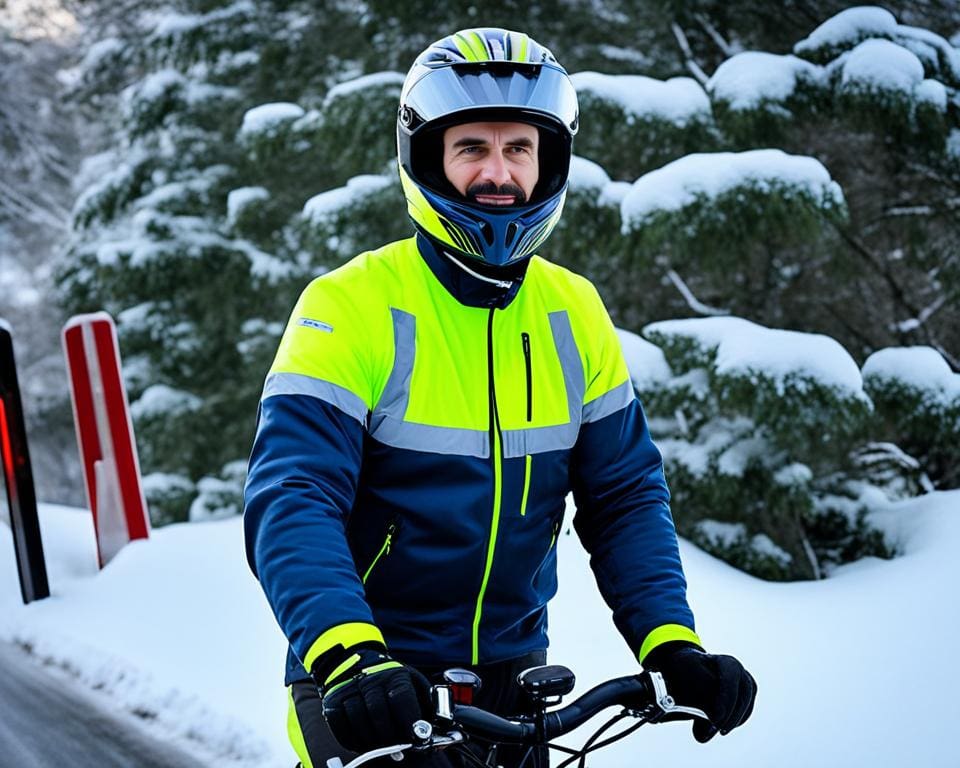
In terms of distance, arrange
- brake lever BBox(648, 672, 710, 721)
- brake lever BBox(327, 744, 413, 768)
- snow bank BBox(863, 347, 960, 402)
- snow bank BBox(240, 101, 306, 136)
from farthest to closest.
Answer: snow bank BBox(240, 101, 306, 136) < snow bank BBox(863, 347, 960, 402) < brake lever BBox(648, 672, 710, 721) < brake lever BBox(327, 744, 413, 768)

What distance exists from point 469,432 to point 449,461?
0.08 metres

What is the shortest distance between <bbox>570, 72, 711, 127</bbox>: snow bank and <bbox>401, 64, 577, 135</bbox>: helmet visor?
14.7 ft

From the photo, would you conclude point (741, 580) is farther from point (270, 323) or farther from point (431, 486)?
point (270, 323)

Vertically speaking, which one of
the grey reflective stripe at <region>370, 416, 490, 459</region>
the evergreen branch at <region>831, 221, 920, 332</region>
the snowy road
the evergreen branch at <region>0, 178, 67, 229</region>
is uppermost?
the grey reflective stripe at <region>370, 416, 490, 459</region>

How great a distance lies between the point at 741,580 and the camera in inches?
207

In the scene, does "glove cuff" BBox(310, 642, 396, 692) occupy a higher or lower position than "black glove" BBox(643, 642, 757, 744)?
higher

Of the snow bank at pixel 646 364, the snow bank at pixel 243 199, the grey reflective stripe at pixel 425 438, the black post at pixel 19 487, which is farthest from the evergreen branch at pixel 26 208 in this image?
the grey reflective stripe at pixel 425 438

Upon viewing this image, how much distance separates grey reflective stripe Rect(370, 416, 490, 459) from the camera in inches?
90.0

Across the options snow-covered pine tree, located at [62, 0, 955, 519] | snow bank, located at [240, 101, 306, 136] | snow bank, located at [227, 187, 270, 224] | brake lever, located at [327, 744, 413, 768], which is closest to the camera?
brake lever, located at [327, 744, 413, 768]

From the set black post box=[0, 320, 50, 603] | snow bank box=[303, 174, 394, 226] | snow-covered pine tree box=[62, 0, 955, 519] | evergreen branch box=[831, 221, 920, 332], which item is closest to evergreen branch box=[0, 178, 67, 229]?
snow-covered pine tree box=[62, 0, 955, 519]

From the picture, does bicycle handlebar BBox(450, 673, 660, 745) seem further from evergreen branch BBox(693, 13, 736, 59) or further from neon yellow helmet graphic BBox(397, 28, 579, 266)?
evergreen branch BBox(693, 13, 736, 59)

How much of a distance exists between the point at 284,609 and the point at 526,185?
1069 mm

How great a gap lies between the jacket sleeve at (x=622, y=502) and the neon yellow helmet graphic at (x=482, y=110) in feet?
1.12

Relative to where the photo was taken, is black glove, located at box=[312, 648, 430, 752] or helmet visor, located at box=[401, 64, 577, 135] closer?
black glove, located at box=[312, 648, 430, 752]
